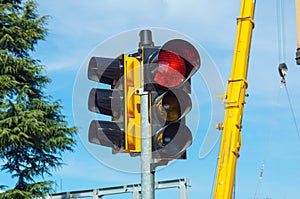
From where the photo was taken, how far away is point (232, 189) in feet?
40.7

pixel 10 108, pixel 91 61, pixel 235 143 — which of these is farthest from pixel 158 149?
pixel 10 108

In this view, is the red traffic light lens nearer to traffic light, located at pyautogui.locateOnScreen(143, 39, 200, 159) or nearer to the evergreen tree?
traffic light, located at pyautogui.locateOnScreen(143, 39, 200, 159)

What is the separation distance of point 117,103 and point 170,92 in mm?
436

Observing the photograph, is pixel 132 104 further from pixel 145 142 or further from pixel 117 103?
pixel 145 142

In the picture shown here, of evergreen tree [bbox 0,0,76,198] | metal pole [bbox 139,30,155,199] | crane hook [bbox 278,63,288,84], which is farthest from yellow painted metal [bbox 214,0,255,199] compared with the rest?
metal pole [bbox 139,30,155,199]

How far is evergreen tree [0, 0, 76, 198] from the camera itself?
49.2 feet

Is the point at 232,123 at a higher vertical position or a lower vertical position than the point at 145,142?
higher

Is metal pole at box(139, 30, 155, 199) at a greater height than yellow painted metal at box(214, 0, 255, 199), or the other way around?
yellow painted metal at box(214, 0, 255, 199)

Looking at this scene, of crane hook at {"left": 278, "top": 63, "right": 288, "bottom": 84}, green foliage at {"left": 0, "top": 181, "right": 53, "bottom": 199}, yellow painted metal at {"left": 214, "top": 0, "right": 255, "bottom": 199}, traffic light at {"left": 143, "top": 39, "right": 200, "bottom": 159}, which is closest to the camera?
traffic light at {"left": 143, "top": 39, "right": 200, "bottom": 159}

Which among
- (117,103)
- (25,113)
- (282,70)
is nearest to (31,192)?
(25,113)

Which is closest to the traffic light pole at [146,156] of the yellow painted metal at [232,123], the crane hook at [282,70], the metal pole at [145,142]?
the metal pole at [145,142]

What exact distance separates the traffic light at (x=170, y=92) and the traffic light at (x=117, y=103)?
6.5 inches

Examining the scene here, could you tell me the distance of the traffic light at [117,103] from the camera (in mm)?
4426

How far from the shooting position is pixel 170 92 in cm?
441
